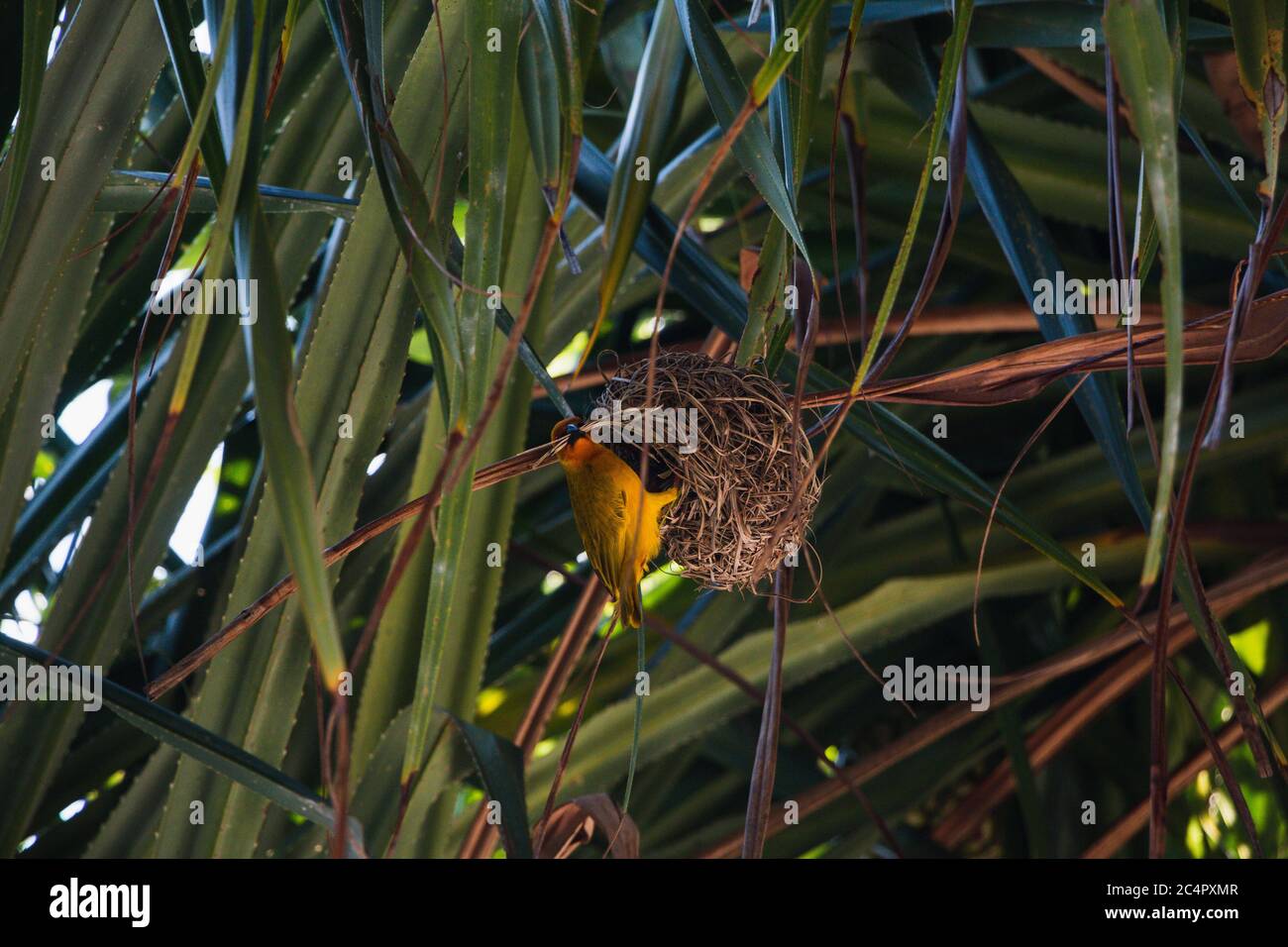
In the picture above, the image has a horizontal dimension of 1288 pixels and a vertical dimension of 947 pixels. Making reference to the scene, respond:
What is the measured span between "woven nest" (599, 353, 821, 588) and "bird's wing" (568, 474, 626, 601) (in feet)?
0.17

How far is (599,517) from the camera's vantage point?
47.3 inches

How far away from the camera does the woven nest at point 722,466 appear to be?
1.10 metres

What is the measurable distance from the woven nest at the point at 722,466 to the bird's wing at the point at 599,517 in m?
0.05

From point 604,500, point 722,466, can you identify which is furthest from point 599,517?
point 722,466

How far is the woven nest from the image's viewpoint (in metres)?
1.10

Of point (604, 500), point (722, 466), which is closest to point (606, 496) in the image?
point (604, 500)

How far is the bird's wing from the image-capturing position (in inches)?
46.6

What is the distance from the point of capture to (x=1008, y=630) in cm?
212

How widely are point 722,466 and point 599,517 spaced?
0.53 ft

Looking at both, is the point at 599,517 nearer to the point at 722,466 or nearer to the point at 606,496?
the point at 606,496

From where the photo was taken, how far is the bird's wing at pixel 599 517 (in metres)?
1.18

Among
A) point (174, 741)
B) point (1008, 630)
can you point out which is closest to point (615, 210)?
point (174, 741)
